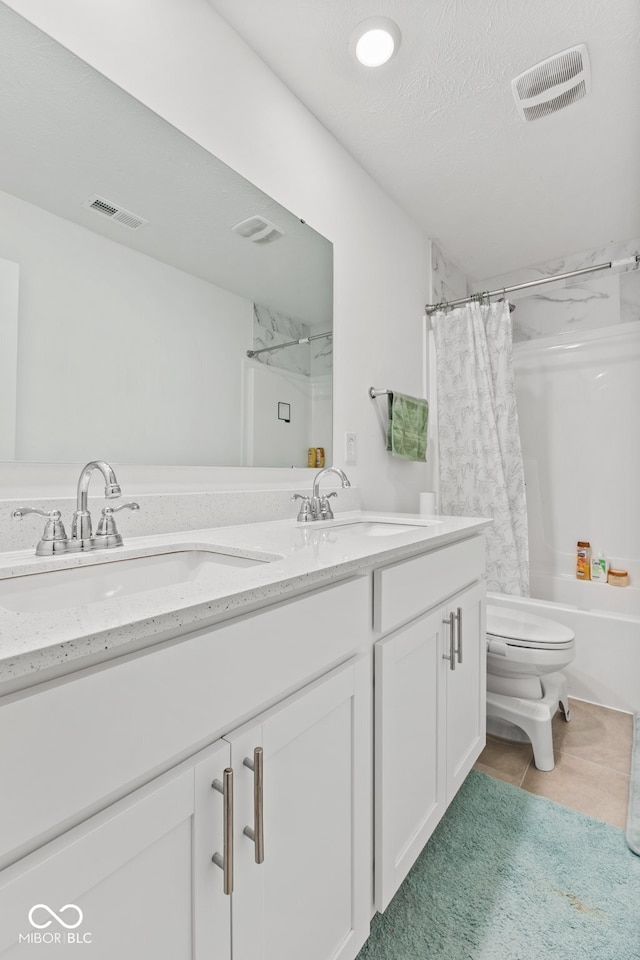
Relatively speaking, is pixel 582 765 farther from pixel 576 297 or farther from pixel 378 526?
pixel 576 297

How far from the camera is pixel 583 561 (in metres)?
2.54

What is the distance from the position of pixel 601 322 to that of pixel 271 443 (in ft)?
7.19

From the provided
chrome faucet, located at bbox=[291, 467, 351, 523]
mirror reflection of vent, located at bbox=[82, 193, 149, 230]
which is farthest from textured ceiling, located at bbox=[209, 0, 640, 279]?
chrome faucet, located at bbox=[291, 467, 351, 523]

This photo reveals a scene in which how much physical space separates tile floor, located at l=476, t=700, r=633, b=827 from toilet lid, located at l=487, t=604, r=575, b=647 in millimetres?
409

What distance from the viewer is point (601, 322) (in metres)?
2.58

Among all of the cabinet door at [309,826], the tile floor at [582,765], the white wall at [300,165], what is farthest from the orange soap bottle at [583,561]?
the cabinet door at [309,826]

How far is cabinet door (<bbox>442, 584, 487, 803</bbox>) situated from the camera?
3.97 ft

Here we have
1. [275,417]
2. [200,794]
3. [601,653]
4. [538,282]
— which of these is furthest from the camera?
[538,282]

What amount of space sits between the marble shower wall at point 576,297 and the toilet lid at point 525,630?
1.77 metres

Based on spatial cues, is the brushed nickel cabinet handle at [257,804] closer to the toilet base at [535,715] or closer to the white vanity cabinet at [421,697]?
the white vanity cabinet at [421,697]

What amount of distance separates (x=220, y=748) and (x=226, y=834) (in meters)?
0.10

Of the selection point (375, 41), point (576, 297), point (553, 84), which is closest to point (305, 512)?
point (375, 41)

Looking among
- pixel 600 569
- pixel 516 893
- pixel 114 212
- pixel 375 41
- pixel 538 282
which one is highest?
pixel 375 41

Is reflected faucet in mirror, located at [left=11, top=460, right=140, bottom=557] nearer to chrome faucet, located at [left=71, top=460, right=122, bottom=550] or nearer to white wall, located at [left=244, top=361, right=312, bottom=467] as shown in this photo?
chrome faucet, located at [left=71, top=460, right=122, bottom=550]
